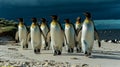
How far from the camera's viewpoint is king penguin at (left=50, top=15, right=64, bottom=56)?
740 inches

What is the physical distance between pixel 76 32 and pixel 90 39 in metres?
2.07

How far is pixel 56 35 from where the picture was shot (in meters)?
18.9

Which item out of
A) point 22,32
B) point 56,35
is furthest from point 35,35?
point 22,32

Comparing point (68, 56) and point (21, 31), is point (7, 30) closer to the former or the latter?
point (21, 31)

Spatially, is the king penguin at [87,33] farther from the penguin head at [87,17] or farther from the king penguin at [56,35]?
the king penguin at [56,35]

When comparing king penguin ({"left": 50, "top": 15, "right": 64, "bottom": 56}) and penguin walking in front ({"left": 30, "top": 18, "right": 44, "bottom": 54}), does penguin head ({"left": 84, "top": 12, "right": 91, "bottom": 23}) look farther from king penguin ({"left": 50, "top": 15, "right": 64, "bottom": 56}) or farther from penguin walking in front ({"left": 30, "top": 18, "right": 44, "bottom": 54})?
penguin walking in front ({"left": 30, "top": 18, "right": 44, "bottom": 54})

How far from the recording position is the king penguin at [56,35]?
18797 mm

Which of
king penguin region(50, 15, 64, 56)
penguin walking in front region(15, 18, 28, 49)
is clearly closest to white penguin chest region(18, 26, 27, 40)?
penguin walking in front region(15, 18, 28, 49)

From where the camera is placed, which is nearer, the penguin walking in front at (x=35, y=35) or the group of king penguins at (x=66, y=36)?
the group of king penguins at (x=66, y=36)

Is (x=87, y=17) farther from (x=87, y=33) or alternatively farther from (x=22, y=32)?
(x=22, y=32)

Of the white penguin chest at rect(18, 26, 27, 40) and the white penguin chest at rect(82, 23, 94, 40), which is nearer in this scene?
the white penguin chest at rect(82, 23, 94, 40)

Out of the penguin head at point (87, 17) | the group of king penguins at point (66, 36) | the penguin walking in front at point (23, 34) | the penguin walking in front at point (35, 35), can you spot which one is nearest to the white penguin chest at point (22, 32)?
the penguin walking in front at point (23, 34)

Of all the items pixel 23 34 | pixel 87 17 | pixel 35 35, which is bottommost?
pixel 35 35

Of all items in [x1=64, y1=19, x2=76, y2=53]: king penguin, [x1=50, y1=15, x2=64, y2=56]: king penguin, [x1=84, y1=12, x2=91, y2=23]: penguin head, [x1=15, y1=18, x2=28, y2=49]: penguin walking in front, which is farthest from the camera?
[x1=15, y1=18, x2=28, y2=49]: penguin walking in front
